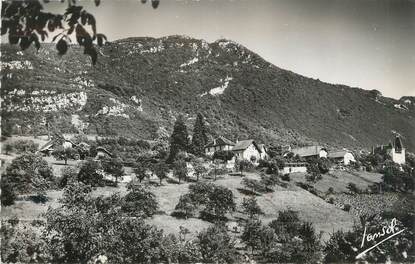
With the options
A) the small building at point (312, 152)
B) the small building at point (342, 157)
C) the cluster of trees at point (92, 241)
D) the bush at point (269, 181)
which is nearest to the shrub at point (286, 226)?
the cluster of trees at point (92, 241)

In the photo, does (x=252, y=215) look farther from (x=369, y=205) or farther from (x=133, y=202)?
(x=369, y=205)

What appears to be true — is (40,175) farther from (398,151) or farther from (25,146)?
(398,151)

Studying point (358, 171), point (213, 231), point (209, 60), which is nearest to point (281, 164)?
point (358, 171)

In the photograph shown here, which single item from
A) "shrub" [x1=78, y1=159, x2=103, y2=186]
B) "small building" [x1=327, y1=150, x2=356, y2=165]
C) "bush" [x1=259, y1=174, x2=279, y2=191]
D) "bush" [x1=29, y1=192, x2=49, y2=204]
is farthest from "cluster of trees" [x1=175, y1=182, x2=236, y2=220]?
"small building" [x1=327, y1=150, x2=356, y2=165]

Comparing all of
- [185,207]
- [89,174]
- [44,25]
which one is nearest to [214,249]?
[185,207]

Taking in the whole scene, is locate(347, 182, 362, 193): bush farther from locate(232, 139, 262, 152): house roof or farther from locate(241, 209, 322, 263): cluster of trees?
locate(241, 209, 322, 263): cluster of trees
